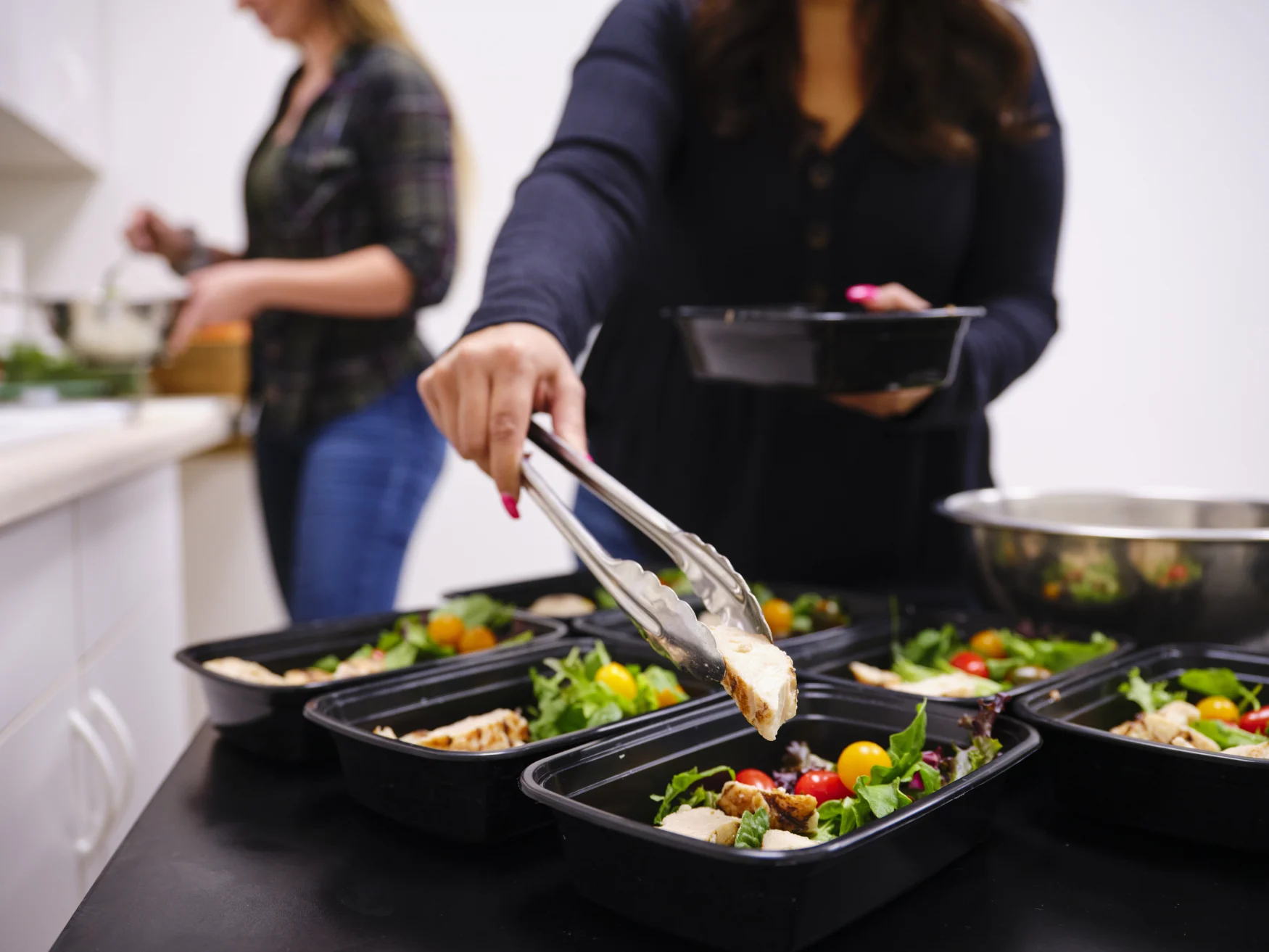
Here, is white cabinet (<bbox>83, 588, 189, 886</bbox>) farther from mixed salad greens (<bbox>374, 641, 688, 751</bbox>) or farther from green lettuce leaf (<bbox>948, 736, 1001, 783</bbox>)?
green lettuce leaf (<bbox>948, 736, 1001, 783</bbox>)

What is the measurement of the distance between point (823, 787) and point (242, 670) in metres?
0.50

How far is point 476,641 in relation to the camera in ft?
3.58

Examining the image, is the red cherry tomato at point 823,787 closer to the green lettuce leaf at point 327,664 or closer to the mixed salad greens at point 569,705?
the mixed salad greens at point 569,705

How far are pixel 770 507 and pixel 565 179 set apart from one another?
498mm

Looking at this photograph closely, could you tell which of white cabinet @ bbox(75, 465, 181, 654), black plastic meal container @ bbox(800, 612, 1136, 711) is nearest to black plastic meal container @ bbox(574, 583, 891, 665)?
black plastic meal container @ bbox(800, 612, 1136, 711)

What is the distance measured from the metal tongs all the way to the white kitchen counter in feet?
2.00

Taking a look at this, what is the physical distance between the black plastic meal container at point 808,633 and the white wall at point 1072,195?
203 centimetres

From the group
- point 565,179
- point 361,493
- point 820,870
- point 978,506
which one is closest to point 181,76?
point 361,493

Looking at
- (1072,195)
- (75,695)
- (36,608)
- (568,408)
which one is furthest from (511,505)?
(1072,195)

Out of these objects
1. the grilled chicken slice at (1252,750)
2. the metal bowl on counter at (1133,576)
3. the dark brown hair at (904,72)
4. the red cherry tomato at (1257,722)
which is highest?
the dark brown hair at (904,72)

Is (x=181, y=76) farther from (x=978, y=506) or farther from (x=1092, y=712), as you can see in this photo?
(x=1092, y=712)

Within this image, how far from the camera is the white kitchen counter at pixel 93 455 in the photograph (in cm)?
114

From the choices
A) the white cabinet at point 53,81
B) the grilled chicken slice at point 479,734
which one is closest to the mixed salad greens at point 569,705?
the grilled chicken slice at point 479,734

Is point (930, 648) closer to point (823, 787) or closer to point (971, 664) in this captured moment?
point (971, 664)
